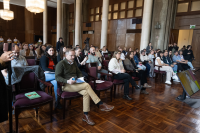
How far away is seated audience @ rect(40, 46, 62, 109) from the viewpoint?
2.88m

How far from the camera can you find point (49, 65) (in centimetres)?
317

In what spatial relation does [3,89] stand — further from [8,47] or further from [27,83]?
[27,83]

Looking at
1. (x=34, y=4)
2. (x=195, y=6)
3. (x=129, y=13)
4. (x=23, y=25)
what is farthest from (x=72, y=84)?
(x=23, y=25)

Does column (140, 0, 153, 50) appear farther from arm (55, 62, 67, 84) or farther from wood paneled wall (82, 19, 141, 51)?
arm (55, 62, 67, 84)

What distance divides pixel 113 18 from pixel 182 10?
203 inches

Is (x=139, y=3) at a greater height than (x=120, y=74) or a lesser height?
greater

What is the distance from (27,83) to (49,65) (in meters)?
0.79

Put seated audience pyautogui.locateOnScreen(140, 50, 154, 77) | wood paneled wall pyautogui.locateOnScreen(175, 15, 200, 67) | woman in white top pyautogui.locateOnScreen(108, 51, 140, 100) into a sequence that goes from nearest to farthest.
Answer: woman in white top pyautogui.locateOnScreen(108, 51, 140, 100)
seated audience pyautogui.locateOnScreen(140, 50, 154, 77)
wood paneled wall pyautogui.locateOnScreen(175, 15, 200, 67)

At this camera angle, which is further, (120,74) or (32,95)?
(120,74)

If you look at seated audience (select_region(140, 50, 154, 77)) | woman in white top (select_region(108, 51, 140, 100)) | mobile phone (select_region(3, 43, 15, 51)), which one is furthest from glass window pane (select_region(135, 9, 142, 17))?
mobile phone (select_region(3, 43, 15, 51))

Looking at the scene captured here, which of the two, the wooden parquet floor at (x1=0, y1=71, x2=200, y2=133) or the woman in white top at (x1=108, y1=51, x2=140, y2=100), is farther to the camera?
the woman in white top at (x1=108, y1=51, x2=140, y2=100)

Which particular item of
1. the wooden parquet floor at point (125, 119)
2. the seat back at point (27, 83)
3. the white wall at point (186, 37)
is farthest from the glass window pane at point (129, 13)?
the seat back at point (27, 83)

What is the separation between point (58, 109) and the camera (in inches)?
112

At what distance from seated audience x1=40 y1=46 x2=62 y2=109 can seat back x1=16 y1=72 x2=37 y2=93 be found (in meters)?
0.44
